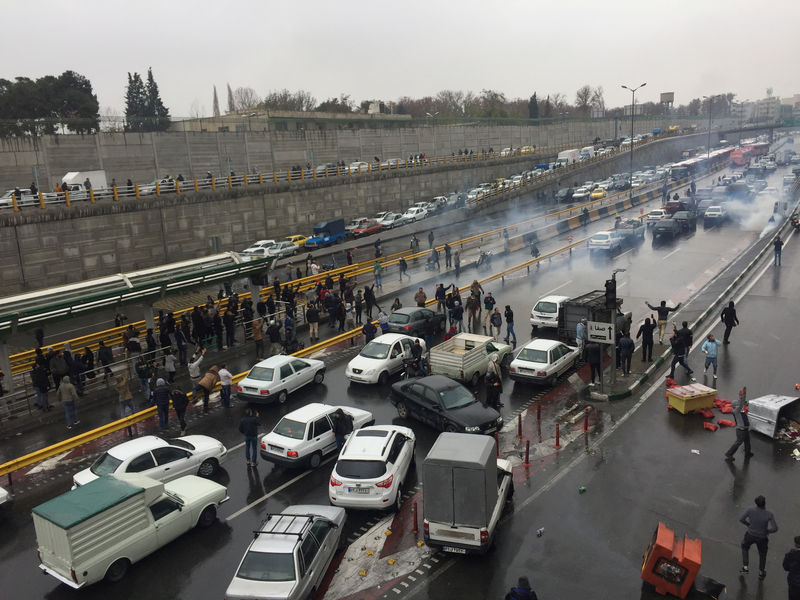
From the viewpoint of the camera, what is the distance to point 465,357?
1897 cm

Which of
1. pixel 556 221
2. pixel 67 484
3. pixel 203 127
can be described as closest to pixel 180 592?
pixel 67 484

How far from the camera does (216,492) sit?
12219 millimetres

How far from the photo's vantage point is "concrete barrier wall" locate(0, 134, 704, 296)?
3231cm

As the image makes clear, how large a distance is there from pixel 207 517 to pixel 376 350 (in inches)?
356

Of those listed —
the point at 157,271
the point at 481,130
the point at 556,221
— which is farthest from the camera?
the point at 481,130

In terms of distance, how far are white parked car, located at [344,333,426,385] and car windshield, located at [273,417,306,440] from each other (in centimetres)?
515

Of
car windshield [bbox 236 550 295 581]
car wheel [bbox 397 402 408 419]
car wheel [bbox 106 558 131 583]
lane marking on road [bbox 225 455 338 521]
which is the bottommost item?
lane marking on road [bbox 225 455 338 521]

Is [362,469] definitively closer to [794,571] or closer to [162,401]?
[162,401]

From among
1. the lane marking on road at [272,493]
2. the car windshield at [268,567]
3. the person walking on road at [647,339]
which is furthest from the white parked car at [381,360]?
the car windshield at [268,567]

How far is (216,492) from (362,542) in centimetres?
302

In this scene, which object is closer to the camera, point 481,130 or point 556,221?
point 556,221

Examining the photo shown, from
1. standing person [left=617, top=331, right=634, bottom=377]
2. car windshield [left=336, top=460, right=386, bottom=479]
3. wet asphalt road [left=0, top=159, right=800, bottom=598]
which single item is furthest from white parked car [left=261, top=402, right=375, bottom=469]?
standing person [left=617, top=331, right=634, bottom=377]

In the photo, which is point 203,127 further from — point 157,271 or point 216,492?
point 216,492

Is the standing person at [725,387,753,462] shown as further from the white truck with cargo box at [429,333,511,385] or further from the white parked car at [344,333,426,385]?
the white parked car at [344,333,426,385]
